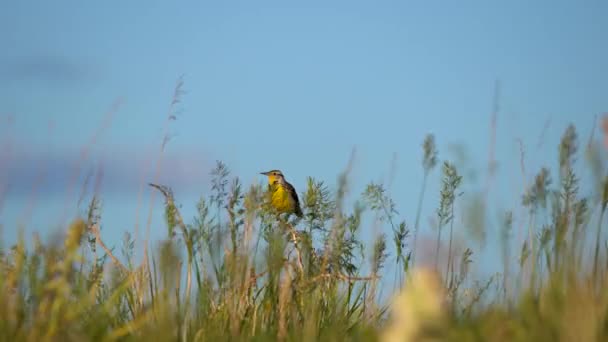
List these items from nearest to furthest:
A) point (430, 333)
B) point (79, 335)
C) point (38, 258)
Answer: point (430, 333)
point (79, 335)
point (38, 258)

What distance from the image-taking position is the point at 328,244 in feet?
15.6

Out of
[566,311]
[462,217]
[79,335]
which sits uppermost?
[462,217]

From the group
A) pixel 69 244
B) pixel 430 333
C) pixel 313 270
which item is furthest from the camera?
pixel 313 270

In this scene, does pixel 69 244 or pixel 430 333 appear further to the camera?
pixel 69 244

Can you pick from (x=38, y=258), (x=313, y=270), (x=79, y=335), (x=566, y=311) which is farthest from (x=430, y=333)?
(x=313, y=270)

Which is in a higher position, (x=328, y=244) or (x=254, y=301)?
(x=328, y=244)

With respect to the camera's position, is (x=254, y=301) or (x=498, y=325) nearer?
(x=498, y=325)

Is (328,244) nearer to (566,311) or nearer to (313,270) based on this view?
(313,270)

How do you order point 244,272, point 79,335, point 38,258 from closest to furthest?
1. point 79,335
2. point 38,258
3. point 244,272

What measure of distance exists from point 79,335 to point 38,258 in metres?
1.11

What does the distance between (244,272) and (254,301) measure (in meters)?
0.33

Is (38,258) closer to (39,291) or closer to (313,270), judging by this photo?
(39,291)

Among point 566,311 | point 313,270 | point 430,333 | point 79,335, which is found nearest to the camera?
point 430,333

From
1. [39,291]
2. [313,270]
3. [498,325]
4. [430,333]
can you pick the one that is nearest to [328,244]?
[313,270]
